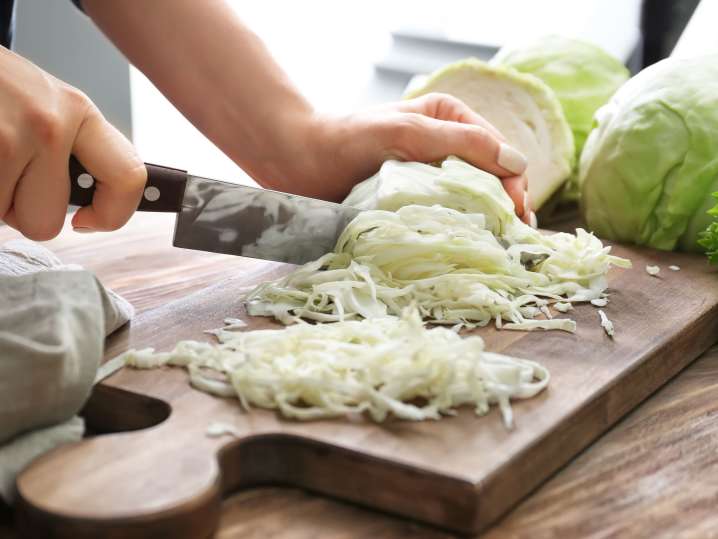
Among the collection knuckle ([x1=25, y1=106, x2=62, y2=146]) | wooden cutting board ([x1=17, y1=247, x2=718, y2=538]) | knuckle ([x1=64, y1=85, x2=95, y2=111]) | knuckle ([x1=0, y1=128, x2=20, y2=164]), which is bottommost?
wooden cutting board ([x1=17, y1=247, x2=718, y2=538])

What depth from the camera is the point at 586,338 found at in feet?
5.16

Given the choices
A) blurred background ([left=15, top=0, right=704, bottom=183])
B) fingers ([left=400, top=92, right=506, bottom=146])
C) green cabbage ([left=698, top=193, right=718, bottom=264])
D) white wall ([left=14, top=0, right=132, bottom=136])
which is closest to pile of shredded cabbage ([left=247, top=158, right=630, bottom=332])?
green cabbage ([left=698, top=193, right=718, bottom=264])

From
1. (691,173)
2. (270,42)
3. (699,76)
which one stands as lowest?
(270,42)

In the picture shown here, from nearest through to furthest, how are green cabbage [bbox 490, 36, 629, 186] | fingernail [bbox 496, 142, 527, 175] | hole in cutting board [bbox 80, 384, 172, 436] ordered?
hole in cutting board [bbox 80, 384, 172, 436] < fingernail [bbox 496, 142, 527, 175] < green cabbage [bbox 490, 36, 629, 186]

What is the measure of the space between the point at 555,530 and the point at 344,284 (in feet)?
2.08

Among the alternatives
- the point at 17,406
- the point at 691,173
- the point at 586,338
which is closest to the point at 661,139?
the point at 691,173

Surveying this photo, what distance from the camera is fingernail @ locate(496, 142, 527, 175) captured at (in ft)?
6.77

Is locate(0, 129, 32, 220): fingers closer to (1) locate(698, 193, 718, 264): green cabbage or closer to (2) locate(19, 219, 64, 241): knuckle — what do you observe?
(2) locate(19, 219, 64, 241): knuckle

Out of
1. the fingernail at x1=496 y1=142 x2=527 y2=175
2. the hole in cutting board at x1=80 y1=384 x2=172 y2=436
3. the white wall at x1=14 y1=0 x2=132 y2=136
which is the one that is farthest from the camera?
the white wall at x1=14 y1=0 x2=132 y2=136

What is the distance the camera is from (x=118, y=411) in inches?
54.0

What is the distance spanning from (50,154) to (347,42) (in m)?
3.16

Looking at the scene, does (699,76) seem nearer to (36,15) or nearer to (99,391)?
(99,391)

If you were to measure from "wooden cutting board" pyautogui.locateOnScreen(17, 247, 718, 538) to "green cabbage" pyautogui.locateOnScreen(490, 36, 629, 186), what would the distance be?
129 cm

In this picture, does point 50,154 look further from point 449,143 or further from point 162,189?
point 449,143
